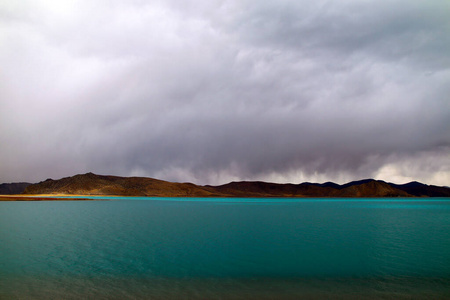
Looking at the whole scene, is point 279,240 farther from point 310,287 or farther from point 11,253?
point 11,253

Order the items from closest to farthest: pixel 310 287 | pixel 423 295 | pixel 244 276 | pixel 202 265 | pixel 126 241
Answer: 1. pixel 423 295
2. pixel 310 287
3. pixel 244 276
4. pixel 202 265
5. pixel 126 241

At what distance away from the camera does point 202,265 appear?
1903 centimetres

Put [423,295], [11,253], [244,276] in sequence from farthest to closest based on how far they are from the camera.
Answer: [11,253], [244,276], [423,295]

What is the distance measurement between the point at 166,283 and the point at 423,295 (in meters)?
12.3

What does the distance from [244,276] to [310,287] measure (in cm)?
364

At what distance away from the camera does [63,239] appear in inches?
1129

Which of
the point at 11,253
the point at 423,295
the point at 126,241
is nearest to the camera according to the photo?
the point at 423,295

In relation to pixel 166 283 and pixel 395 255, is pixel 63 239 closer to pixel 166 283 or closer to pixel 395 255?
pixel 166 283

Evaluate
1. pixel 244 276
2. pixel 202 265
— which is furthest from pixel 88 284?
pixel 244 276

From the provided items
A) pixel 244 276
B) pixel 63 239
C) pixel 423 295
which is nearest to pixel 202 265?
pixel 244 276

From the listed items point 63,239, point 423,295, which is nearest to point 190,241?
point 63,239

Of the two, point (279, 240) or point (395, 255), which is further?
point (279, 240)

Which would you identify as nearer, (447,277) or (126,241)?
(447,277)

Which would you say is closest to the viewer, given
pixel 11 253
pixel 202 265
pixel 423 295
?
pixel 423 295
